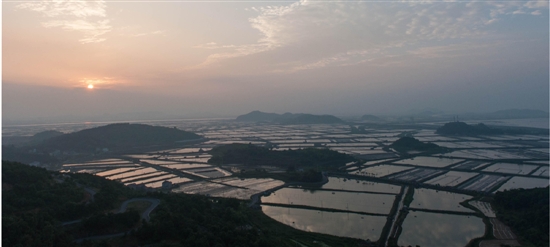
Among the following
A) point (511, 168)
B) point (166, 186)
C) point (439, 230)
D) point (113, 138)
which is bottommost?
point (439, 230)

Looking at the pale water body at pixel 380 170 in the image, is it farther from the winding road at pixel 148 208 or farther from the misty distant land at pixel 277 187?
the winding road at pixel 148 208

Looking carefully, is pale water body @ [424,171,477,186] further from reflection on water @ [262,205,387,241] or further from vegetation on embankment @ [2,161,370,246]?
vegetation on embankment @ [2,161,370,246]

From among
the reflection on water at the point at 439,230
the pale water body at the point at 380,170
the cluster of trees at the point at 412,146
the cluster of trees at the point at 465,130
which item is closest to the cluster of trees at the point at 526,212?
the reflection on water at the point at 439,230

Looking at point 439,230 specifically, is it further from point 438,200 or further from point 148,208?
point 148,208

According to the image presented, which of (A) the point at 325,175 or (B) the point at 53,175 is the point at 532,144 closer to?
(A) the point at 325,175

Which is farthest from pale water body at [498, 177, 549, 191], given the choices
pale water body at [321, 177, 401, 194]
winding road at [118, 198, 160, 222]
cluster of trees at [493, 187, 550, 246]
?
winding road at [118, 198, 160, 222]

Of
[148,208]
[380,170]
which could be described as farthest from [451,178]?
[148,208]
